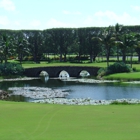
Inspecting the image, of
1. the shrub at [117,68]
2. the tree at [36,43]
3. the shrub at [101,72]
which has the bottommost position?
the shrub at [101,72]

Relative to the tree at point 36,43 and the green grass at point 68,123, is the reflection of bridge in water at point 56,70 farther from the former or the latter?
the green grass at point 68,123

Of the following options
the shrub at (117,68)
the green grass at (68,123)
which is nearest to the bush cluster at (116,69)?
the shrub at (117,68)

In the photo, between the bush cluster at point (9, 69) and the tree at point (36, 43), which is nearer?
the bush cluster at point (9, 69)

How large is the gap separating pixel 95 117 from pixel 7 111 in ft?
27.9

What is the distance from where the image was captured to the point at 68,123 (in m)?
25.5

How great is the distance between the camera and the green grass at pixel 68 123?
2177 centimetres

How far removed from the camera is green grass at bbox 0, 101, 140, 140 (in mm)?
21766

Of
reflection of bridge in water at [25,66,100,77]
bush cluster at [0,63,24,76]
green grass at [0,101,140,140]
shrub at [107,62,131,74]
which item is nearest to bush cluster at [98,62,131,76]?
shrub at [107,62,131,74]

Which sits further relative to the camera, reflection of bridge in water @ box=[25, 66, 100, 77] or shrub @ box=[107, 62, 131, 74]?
reflection of bridge in water @ box=[25, 66, 100, 77]

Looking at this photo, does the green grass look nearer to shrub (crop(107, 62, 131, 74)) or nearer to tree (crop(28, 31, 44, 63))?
shrub (crop(107, 62, 131, 74))

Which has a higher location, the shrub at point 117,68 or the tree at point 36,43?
the tree at point 36,43

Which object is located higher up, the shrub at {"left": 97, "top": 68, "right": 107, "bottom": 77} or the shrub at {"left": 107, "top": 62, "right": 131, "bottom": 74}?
the shrub at {"left": 107, "top": 62, "right": 131, "bottom": 74}

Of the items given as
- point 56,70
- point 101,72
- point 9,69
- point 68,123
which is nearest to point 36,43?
point 56,70

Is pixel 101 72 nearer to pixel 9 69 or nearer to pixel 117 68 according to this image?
pixel 117 68
